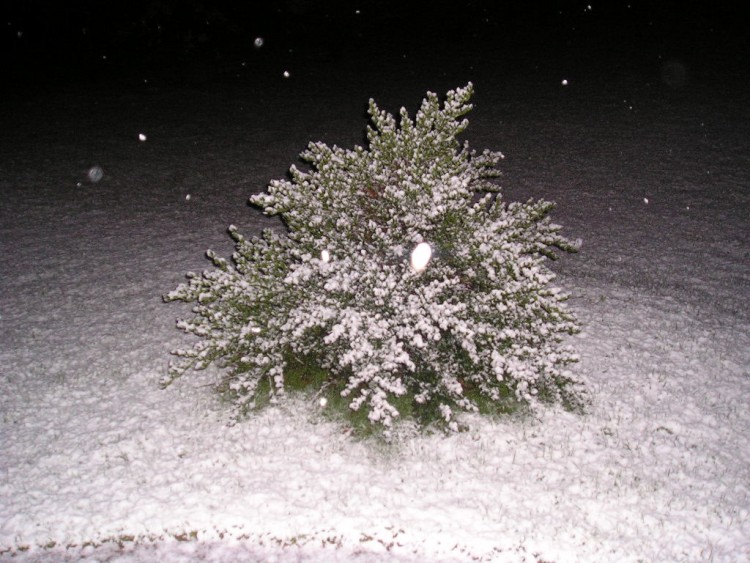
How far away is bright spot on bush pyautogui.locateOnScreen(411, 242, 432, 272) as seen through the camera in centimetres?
629

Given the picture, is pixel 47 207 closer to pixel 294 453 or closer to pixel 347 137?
pixel 347 137

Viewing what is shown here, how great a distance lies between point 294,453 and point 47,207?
33.4ft

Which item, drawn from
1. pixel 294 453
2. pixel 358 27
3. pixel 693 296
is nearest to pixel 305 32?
pixel 358 27

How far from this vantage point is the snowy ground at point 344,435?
5.25 meters

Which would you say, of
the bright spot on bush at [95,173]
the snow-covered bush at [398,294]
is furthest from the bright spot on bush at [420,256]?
the bright spot on bush at [95,173]

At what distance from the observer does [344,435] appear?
627 cm

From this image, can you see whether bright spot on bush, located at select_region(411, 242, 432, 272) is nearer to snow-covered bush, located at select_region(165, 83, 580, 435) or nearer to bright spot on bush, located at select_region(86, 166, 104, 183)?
snow-covered bush, located at select_region(165, 83, 580, 435)

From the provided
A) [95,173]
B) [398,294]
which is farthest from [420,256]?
[95,173]

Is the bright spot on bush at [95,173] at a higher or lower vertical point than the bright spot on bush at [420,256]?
higher

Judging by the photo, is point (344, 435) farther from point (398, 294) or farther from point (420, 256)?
point (420, 256)

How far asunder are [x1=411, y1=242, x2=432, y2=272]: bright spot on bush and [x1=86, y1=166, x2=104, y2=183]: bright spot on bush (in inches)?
455

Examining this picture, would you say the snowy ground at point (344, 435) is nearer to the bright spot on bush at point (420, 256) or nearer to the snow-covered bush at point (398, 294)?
the snow-covered bush at point (398, 294)

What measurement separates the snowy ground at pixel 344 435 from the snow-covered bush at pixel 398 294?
21.7 inches

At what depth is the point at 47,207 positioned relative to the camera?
1317 cm
